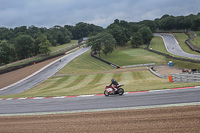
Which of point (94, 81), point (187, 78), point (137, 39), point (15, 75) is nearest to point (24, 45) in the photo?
point (15, 75)

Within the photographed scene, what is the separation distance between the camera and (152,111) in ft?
36.8

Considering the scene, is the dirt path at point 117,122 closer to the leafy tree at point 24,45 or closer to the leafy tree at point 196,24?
the leafy tree at point 24,45

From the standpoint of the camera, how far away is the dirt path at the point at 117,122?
30.7ft

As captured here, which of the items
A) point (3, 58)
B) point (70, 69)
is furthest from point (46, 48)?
point (70, 69)

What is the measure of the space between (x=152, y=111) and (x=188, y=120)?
7.32 ft

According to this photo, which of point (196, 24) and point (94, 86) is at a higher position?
point (196, 24)

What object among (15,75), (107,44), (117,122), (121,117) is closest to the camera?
(117,122)

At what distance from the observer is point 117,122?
10.4 meters

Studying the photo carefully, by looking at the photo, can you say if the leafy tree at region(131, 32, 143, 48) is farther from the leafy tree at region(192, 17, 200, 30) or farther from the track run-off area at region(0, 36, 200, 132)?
the track run-off area at region(0, 36, 200, 132)

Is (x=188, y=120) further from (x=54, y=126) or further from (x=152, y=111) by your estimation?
(x=54, y=126)

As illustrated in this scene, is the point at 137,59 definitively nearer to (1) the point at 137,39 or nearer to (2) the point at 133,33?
(1) the point at 137,39

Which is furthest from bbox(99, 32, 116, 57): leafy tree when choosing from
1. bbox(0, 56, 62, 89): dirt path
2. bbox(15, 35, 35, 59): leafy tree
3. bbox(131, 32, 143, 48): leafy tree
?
bbox(15, 35, 35, 59): leafy tree

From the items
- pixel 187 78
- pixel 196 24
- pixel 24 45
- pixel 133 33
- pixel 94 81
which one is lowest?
pixel 94 81

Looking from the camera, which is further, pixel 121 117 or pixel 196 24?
pixel 196 24
